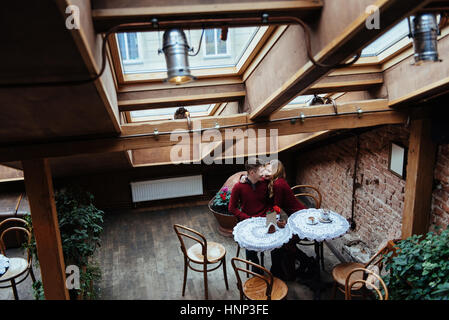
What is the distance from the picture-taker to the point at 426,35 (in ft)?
4.59

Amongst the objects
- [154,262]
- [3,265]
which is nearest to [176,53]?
[3,265]

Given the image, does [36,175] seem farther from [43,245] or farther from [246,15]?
[246,15]

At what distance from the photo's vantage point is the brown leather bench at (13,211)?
4.99 meters

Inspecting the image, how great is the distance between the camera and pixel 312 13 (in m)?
1.66

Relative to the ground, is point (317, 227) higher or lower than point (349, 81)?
lower

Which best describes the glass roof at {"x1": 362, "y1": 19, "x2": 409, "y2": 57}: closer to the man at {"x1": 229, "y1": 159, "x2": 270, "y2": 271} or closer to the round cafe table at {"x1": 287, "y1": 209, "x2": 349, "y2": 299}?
the man at {"x1": 229, "y1": 159, "x2": 270, "y2": 271}

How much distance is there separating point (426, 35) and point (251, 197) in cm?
262

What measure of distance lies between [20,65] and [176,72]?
674 millimetres

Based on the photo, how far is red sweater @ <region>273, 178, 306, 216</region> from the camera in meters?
3.73

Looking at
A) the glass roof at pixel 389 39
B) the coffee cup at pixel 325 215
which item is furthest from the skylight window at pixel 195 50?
the coffee cup at pixel 325 215

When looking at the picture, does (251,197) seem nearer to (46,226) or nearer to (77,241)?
(77,241)

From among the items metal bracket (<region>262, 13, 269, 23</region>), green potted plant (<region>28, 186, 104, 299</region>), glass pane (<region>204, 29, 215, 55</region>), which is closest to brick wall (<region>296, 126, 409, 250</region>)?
glass pane (<region>204, 29, 215, 55</region>)

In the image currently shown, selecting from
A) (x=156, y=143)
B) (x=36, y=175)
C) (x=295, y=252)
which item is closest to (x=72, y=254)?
(x=36, y=175)

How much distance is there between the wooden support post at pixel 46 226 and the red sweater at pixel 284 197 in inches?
94.4
